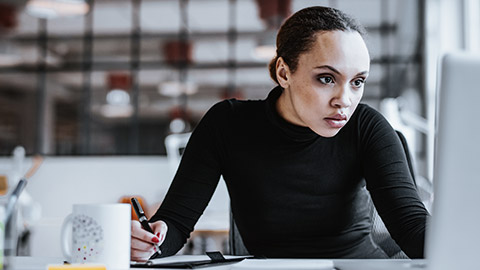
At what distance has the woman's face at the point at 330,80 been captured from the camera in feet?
4.43

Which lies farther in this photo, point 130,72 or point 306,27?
point 130,72

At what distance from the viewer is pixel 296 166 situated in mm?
1540

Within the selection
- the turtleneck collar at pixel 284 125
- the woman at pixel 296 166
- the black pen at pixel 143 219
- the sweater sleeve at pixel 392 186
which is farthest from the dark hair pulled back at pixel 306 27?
the black pen at pixel 143 219

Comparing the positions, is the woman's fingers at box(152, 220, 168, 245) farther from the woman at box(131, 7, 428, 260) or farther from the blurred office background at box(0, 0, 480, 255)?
the blurred office background at box(0, 0, 480, 255)

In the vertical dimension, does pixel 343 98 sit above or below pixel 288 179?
above

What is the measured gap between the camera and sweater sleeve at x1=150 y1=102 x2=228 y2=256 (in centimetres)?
148

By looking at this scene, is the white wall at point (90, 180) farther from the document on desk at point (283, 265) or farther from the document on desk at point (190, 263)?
the document on desk at point (283, 265)

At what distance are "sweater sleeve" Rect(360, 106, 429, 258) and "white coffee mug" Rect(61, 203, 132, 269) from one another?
2.06 ft

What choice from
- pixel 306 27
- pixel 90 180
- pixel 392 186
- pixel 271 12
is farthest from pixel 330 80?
pixel 90 180

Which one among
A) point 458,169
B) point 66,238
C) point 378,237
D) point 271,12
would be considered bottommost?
point 378,237

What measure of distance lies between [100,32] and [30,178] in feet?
7.43

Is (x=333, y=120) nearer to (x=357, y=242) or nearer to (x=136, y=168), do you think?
(x=357, y=242)

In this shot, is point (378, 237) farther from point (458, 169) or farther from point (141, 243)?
point (458, 169)

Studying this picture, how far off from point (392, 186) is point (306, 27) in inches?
17.0
